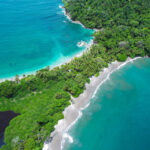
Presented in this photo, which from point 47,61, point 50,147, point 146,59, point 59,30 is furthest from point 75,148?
point 59,30

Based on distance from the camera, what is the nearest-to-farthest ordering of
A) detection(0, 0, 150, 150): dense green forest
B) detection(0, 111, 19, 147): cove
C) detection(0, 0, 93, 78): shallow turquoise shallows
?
detection(0, 0, 150, 150): dense green forest, detection(0, 111, 19, 147): cove, detection(0, 0, 93, 78): shallow turquoise shallows

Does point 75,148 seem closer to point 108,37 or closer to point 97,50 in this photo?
point 97,50

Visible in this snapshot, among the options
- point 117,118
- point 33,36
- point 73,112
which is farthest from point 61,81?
point 33,36

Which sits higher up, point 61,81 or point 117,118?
point 61,81

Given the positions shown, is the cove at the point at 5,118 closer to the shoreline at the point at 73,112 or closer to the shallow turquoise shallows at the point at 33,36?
the shoreline at the point at 73,112

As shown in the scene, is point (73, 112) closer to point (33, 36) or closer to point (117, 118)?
point (117, 118)

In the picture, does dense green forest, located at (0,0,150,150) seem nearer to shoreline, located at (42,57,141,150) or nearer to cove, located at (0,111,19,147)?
cove, located at (0,111,19,147)

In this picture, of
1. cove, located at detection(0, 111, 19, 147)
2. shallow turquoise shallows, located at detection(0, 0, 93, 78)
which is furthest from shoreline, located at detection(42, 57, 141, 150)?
shallow turquoise shallows, located at detection(0, 0, 93, 78)
